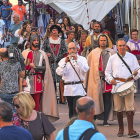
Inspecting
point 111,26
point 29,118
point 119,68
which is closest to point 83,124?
point 29,118

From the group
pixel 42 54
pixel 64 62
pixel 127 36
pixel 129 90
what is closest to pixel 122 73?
pixel 129 90

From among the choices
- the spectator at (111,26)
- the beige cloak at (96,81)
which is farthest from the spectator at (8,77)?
the spectator at (111,26)

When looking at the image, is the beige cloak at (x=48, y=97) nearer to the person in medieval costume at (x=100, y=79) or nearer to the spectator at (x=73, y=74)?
the spectator at (x=73, y=74)

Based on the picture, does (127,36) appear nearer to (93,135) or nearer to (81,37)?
(81,37)

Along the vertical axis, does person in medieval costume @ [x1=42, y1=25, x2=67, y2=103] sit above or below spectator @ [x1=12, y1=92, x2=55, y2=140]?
above

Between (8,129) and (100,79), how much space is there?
596 centimetres

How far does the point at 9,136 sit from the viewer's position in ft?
15.2

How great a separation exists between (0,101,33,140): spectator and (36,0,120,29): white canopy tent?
13208 millimetres

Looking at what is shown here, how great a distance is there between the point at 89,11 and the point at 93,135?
1389 centimetres

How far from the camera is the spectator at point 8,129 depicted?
4.65 m

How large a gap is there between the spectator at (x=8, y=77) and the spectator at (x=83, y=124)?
13.6ft

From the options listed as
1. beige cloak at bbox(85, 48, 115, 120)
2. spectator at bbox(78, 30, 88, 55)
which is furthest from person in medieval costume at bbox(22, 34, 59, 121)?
spectator at bbox(78, 30, 88, 55)

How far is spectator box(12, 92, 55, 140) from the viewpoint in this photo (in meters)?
5.89

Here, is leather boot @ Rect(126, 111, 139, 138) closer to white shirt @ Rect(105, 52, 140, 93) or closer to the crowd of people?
the crowd of people
